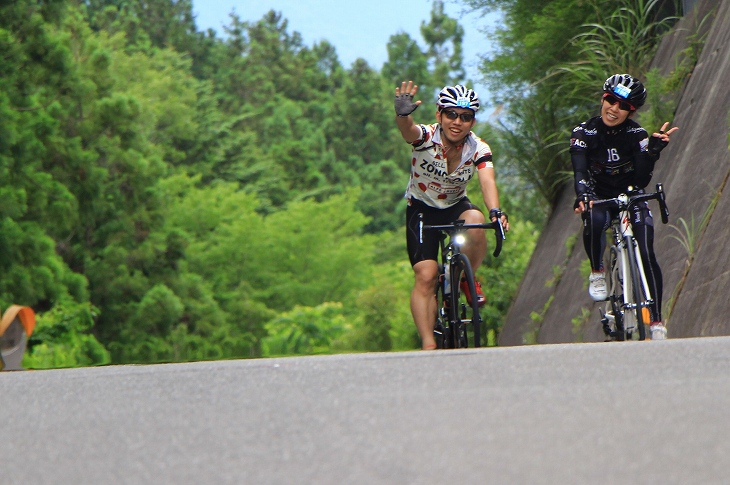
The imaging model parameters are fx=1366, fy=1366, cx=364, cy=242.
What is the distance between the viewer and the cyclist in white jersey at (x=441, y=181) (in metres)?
9.71

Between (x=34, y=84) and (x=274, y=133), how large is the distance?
172 ft

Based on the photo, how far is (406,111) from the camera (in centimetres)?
938

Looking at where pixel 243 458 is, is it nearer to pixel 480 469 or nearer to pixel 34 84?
pixel 480 469

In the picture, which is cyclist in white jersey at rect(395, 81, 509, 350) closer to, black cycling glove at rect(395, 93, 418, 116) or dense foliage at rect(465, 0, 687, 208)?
black cycling glove at rect(395, 93, 418, 116)

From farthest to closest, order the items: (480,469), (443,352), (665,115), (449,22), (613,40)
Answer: (449,22), (613,40), (665,115), (443,352), (480,469)

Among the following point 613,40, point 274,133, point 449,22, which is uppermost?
point 449,22

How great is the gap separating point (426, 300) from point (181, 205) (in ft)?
153

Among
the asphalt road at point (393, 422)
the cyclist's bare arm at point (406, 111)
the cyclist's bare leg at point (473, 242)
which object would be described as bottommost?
the asphalt road at point (393, 422)

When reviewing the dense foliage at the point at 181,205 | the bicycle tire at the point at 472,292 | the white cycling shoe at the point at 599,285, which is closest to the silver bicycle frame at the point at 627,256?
the white cycling shoe at the point at 599,285

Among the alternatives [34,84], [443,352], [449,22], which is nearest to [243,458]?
[443,352]

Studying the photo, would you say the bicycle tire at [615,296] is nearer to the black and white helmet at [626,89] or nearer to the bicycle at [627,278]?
the bicycle at [627,278]

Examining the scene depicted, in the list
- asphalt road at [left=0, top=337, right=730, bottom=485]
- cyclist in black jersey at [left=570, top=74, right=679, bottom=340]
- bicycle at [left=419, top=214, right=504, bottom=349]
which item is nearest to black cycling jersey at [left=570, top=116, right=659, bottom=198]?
cyclist in black jersey at [left=570, top=74, right=679, bottom=340]

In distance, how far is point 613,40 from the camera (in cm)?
1742

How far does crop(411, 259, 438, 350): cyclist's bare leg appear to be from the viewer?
1005cm
